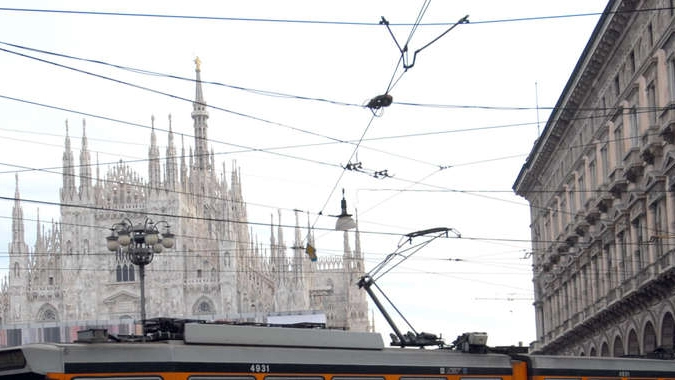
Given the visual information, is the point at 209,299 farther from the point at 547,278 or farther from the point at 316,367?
the point at 316,367

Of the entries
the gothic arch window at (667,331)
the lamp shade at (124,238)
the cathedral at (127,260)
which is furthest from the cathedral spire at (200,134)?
the lamp shade at (124,238)

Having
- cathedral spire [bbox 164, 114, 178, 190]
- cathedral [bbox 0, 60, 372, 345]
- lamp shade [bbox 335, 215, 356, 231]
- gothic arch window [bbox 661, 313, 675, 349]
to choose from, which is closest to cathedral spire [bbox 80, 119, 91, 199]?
cathedral [bbox 0, 60, 372, 345]

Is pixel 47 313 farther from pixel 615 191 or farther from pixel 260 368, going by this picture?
pixel 260 368

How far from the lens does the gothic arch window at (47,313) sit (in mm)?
94562

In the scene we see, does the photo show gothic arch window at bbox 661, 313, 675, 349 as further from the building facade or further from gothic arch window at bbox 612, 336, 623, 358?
gothic arch window at bbox 612, 336, 623, 358

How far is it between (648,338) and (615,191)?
4.27 meters

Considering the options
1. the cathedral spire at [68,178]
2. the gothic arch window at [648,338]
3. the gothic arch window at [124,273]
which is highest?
the cathedral spire at [68,178]

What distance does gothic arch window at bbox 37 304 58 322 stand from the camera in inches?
3723

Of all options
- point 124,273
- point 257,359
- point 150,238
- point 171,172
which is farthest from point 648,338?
point 124,273

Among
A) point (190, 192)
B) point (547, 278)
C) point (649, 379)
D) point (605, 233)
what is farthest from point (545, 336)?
point (190, 192)

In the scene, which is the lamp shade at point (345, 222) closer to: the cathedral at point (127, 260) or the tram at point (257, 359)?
the tram at point (257, 359)

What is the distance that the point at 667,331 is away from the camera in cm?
3288

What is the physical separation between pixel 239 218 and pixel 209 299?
7.56 meters

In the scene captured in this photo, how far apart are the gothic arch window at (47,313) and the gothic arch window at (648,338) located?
66.5 m
